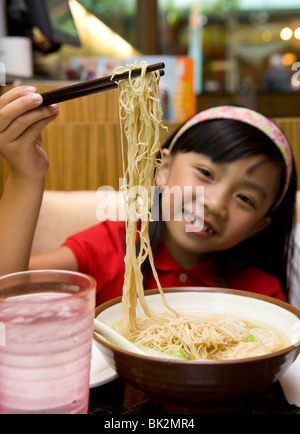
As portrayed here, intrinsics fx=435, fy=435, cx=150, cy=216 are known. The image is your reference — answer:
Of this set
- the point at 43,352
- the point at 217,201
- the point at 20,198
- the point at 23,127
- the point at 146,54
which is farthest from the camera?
the point at 146,54

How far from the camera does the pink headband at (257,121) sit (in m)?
1.33

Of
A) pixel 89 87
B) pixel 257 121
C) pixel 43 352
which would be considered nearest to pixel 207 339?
pixel 43 352

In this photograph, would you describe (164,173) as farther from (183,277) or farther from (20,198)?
(20,198)

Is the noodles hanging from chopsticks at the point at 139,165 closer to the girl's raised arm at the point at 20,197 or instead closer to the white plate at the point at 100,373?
the white plate at the point at 100,373

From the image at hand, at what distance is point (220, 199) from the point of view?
1.25 meters

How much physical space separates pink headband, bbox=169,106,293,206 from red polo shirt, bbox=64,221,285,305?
28 centimetres

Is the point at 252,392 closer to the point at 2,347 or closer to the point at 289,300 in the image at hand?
the point at 2,347

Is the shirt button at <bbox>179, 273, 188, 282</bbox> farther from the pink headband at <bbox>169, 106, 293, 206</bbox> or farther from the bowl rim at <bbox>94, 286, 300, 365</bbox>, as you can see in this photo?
the bowl rim at <bbox>94, 286, 300, 365</bbox>

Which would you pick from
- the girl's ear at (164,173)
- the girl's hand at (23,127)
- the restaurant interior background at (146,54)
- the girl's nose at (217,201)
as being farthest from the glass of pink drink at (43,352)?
the restaurant interior background at (146,54)

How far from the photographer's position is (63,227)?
169cm

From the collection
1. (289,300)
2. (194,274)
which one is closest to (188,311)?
(194,274)

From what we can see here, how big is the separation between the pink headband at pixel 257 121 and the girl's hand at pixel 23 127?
60 cm

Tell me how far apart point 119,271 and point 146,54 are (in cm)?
432
